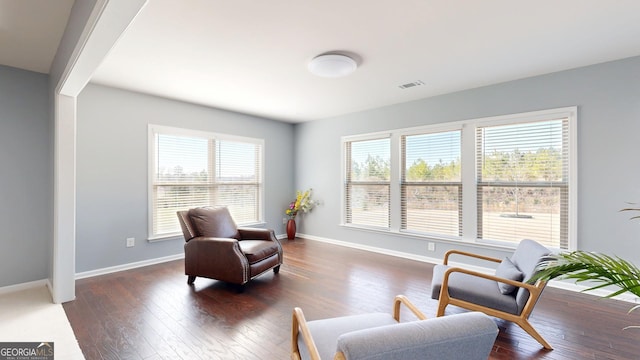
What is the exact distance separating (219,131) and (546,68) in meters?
4.85

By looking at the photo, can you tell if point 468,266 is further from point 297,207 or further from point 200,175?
point 200,175

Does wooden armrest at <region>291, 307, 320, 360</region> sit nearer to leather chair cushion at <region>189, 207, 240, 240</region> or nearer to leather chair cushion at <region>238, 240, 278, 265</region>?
leather chair cushion at <region>238, 240, 278, 265</region>

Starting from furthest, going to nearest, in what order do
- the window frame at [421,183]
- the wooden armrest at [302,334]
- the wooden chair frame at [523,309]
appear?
the window frame at [421,183] → the wooden chair frame at [523,309] → the wooden armrest at [302,334]

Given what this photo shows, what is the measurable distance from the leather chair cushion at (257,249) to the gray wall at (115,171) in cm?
167

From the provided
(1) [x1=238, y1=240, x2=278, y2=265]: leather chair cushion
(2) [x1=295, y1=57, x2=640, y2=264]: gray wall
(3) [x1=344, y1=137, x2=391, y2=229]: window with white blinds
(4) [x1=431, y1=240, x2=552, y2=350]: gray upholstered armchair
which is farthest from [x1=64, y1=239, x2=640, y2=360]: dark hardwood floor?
(3) [x1=344, y1=137, x2=391, y2=229]: window with white blinds

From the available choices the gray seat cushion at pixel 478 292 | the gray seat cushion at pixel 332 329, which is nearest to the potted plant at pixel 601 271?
the gray seat cushion at pixel 332 329

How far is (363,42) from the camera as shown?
272 cm

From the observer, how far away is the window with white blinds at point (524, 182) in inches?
138

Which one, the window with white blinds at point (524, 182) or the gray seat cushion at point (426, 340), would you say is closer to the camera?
the gray seat cushion at point (426, 340)

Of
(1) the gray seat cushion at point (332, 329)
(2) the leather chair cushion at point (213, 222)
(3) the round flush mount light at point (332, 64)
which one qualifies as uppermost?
(3) the round flush mount light at point (332, 64)

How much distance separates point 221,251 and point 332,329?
2081 mm

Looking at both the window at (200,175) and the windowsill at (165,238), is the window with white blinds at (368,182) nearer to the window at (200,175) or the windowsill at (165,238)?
the window at (200,175)

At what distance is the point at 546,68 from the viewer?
3.36m

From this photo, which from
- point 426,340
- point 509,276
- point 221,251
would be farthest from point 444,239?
point 426,340
